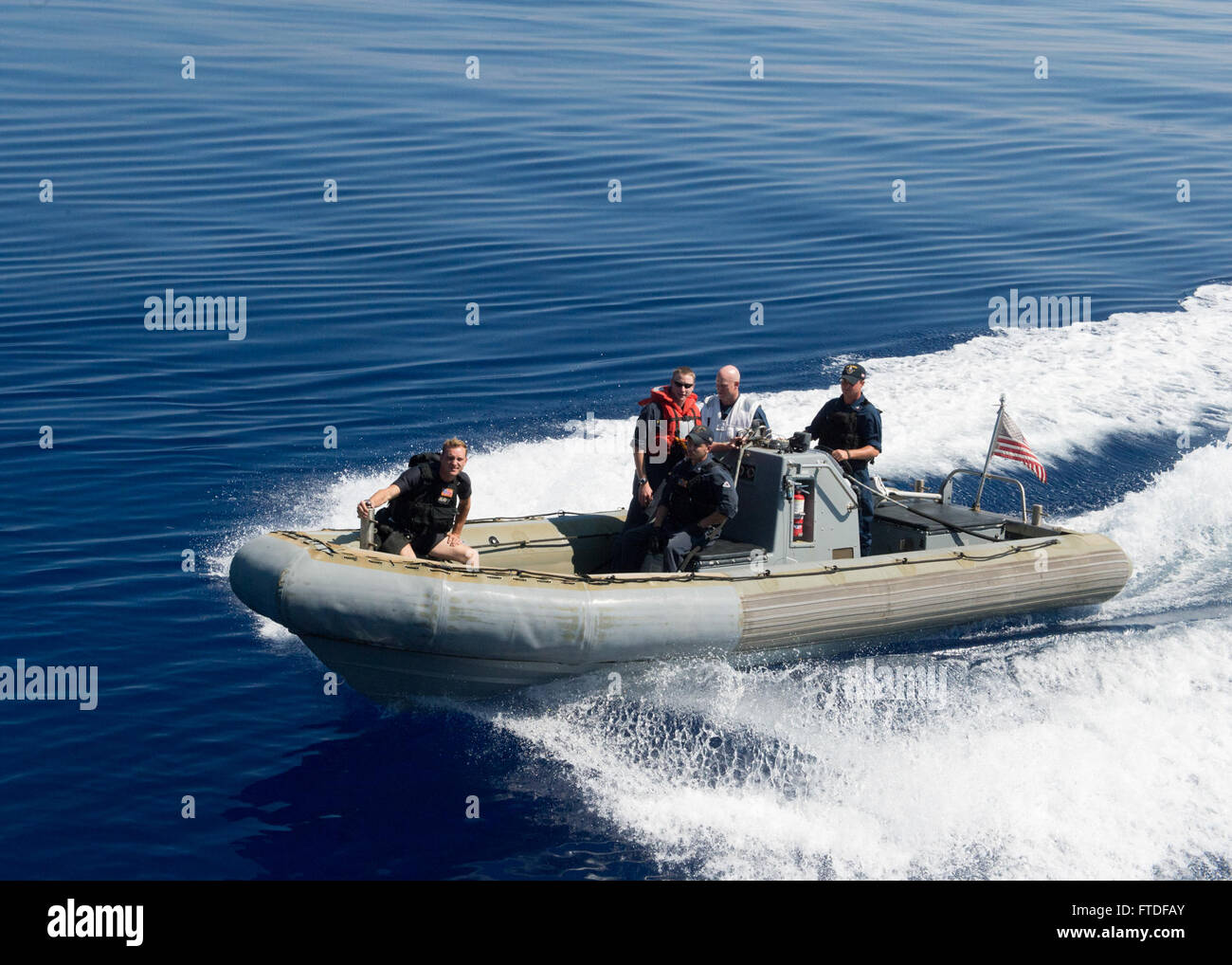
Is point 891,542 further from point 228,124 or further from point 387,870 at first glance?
point 228,124

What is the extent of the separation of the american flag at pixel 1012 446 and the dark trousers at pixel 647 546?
3108 millimetres

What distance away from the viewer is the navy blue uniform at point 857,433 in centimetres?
1178

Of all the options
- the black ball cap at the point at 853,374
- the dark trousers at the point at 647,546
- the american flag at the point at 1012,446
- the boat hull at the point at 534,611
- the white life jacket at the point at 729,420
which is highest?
the black ball cap at the point at 853,374

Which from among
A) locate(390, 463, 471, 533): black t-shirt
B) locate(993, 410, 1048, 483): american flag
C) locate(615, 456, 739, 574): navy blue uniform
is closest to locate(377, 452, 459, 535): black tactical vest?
locate(390, 463, 471, 533): black t-shirt

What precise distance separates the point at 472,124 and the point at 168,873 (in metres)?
21.0

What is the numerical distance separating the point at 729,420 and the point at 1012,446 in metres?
2.64

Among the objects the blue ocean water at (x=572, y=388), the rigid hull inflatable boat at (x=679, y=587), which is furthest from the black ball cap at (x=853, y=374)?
the blue ocean water at (x=572, y=388)

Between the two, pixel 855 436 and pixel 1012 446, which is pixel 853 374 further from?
pixel 1012 446

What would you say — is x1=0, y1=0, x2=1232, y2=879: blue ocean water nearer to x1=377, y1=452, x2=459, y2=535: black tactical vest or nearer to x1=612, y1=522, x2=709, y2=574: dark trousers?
x1=612, y1=522, x2=709, y2=574: dark trousers

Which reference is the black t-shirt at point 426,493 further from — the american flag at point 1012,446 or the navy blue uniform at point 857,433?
the american flag at point 1012,446

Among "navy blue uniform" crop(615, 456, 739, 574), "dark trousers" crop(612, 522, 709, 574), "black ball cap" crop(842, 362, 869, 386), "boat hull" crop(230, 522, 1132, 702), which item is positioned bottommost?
"boat hull" crop(230, 522, 1132, 702)

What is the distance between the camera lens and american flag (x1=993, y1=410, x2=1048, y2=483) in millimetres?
12172

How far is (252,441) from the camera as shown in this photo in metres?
14.8
